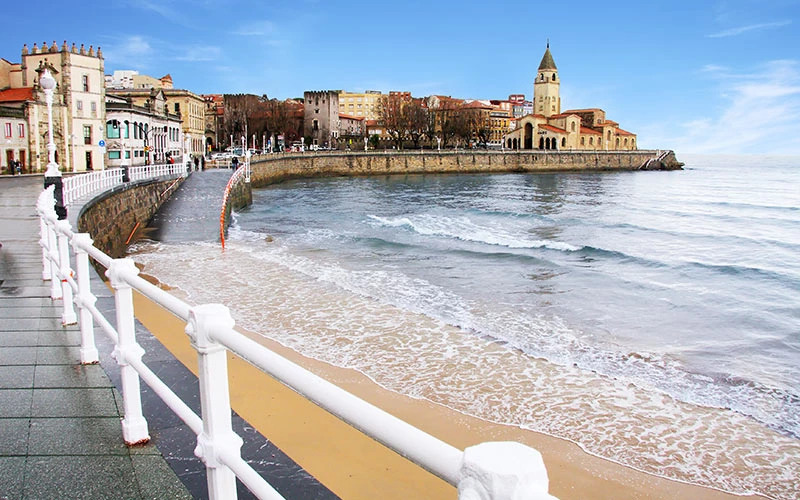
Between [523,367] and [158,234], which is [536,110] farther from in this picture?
[523,367]

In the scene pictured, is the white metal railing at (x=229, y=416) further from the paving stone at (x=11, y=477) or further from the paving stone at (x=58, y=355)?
the paving stone at (x=11, y=477)

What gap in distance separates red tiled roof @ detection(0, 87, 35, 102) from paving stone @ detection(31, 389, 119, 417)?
141 feet

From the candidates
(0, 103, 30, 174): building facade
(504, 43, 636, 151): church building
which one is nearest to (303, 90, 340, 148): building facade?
(504, 43, 636, 151): church building

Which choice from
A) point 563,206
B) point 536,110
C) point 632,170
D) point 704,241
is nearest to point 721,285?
point 704,241

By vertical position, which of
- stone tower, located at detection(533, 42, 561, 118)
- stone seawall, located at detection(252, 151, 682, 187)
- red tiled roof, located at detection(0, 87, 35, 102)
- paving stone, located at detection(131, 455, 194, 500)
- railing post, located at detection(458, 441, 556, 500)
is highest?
stone tower, located at detection(533, 42, 561, 118)

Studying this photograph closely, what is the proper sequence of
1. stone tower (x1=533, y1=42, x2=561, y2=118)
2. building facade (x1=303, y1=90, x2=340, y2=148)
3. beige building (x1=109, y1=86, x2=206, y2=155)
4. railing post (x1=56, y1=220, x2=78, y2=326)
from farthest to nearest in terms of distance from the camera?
building facade (x1=303, y1=90, x2=340, y2=148) → stone tower (x1=533, y1=42, x2=561, y2=118) → beige building (x1=109, y1=86, x2=206, y2=155) → railing post (x1=56, y1=220, x2=78, y2=326)

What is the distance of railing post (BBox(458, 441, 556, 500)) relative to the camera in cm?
119

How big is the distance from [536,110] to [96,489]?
425ft

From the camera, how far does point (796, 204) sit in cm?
4841

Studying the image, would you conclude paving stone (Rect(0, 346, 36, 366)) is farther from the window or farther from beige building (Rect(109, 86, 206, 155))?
beige building (Rect(109, 86, 206, 155))

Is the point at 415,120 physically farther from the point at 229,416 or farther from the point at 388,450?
the point at 229,416

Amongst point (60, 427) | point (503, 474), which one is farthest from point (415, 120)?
point (503, 474)

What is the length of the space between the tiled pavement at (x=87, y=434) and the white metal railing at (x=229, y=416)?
244 mm

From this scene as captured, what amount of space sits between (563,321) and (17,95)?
41555 millimetres
